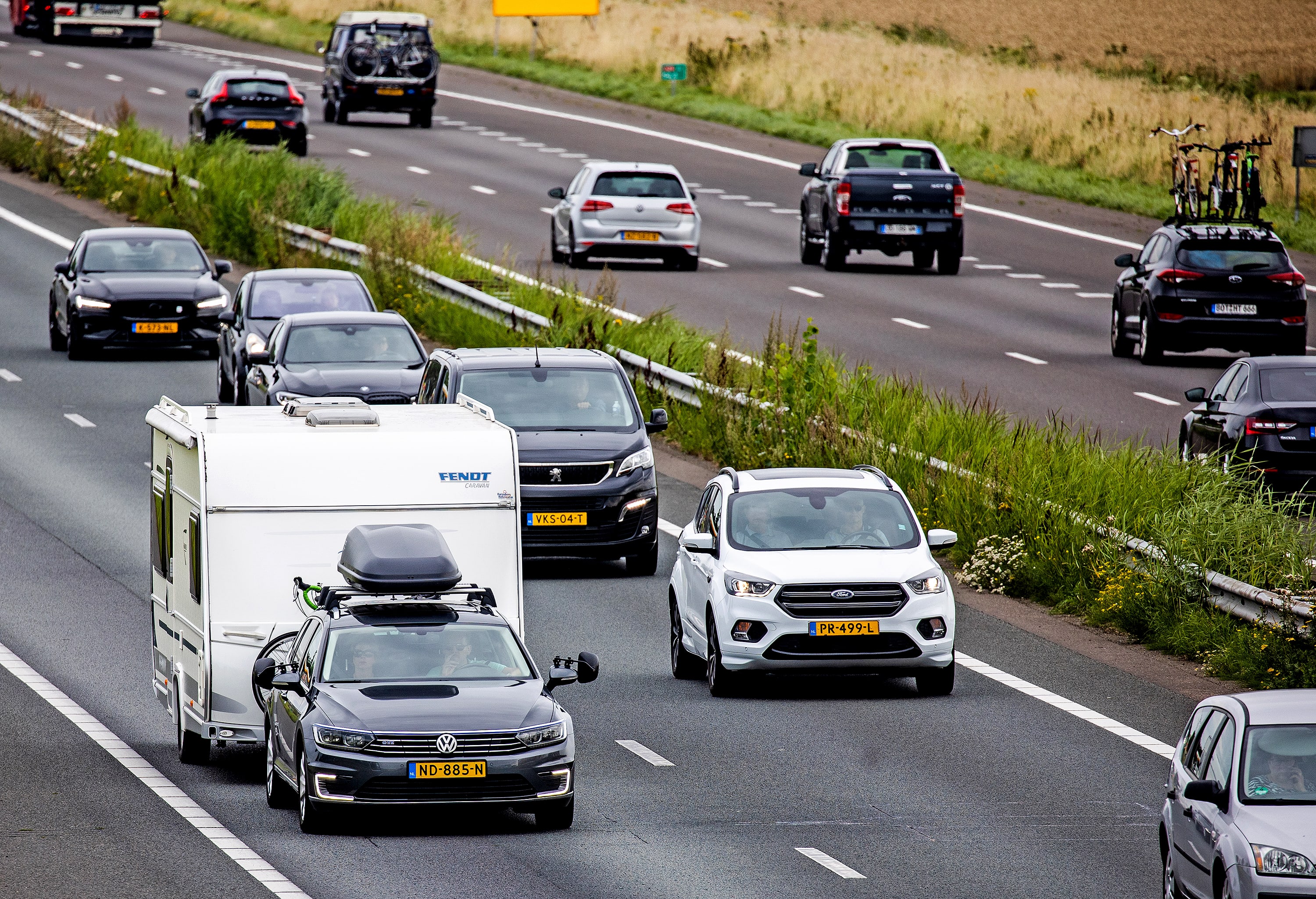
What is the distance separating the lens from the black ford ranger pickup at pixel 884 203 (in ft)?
129

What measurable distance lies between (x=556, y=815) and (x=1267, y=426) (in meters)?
12.0

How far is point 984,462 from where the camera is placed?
22.8 metres

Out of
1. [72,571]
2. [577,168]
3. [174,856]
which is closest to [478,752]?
[174,856]

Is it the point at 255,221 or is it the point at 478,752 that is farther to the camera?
the point at 255,221

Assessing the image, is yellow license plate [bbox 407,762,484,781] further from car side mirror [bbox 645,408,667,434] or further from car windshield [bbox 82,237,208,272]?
car windshield [bbox 82,237,208,272]

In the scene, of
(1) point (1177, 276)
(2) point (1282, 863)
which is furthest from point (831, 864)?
(1) point (1177, 276)

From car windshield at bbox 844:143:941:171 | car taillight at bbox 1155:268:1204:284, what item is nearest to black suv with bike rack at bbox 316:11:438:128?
car windshield at bbox 844:143:941:171

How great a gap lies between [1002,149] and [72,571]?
37728 mm

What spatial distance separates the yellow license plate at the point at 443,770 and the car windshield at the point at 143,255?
74.1 feet

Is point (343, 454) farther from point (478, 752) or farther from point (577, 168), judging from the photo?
point (577, 168)

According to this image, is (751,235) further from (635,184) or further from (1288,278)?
(1288,278)

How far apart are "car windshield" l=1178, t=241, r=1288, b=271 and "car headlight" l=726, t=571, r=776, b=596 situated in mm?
16303

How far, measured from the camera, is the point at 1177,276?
32.1 m

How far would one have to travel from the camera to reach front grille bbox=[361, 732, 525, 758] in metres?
13.2
